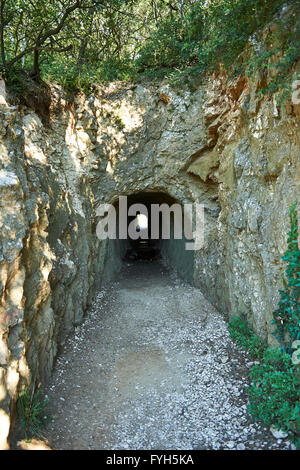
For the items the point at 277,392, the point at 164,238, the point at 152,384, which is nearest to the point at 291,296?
the point at 277,392

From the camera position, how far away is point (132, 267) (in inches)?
458

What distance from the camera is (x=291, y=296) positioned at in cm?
399

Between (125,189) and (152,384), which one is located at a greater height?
(125,189)

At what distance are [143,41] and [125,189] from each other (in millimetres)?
4653

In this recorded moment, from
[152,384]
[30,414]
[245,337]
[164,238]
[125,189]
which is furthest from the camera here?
[164,238]

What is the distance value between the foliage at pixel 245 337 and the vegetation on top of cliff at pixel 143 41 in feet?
13.4

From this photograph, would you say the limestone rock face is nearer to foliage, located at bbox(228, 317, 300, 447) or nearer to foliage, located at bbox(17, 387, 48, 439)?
foliage, located at bbox(17, 387, 48, 439)

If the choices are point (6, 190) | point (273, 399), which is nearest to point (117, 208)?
point (6, 190)

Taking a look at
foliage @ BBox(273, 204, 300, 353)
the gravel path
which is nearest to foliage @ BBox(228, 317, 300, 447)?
the gravel path

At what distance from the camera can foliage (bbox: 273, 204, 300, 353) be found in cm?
391

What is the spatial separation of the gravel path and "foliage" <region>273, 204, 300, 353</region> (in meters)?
1.09

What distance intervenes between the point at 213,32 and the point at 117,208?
5.76 m

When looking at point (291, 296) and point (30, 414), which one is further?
point (291, 296)

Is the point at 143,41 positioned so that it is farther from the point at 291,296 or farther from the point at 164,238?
the point at 291,296
